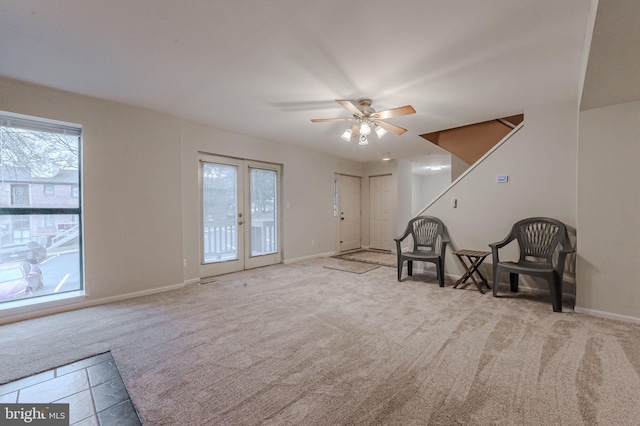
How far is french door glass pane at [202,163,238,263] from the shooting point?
15.1 feet

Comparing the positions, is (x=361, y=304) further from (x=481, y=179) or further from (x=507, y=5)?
(x=507, y=5)

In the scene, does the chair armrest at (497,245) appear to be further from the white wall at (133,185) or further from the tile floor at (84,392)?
the white wall at (133,185)

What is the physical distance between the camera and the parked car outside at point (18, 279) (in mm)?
2965

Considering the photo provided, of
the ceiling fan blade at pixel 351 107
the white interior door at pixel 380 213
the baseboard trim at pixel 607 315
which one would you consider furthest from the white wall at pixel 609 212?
the white interior door at pixel 380 213

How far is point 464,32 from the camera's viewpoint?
2.08 meters

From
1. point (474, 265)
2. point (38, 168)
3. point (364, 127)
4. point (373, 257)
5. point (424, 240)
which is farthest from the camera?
point (373, 257)

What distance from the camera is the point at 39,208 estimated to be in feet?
10.2

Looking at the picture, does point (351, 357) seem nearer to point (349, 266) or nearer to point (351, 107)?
point (351, 107)

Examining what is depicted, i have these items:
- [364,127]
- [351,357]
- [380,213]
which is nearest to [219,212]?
[364,127]

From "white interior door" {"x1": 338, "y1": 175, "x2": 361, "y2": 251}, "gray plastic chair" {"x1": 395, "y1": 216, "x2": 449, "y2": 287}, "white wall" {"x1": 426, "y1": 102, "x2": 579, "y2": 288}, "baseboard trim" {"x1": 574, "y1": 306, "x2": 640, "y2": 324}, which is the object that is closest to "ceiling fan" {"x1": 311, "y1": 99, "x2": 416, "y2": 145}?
"white wall" {"x1": 426, "y1": 102, "x2": 579, "y2": 288}

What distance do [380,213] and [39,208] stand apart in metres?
6.44

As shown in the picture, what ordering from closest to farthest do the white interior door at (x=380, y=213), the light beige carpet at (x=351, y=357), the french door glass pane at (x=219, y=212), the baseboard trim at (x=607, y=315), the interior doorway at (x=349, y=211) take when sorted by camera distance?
the light beige carpet at (x=351, y=357) → the baseboard trim at (x=607, y=315) → the french door glass pane at (x=219, y=212) → the interior doorway at (x=349, y=211) → the white interior door at (x=380, y=213)

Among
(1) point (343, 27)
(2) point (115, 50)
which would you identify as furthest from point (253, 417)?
(2) point (115, 50)

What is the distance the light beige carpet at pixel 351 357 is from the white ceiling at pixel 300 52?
2417 millimetres
